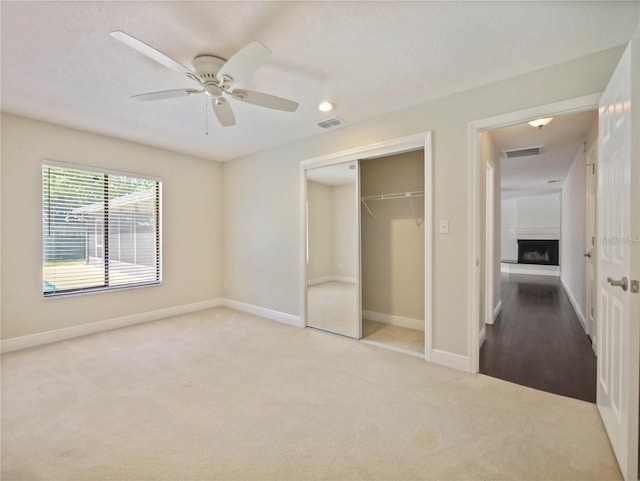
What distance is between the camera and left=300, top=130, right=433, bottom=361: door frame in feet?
9.29

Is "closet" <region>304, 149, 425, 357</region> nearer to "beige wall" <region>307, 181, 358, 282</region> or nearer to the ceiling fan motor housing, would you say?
"beige wall" <region>307, 181, 358, 282</region>

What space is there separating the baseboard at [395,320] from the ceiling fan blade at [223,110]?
3.09m

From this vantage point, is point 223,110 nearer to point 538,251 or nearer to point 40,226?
point 40,226

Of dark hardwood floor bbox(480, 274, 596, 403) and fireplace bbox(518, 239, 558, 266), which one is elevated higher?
fireplace bbox(518, 239, 558, 266)

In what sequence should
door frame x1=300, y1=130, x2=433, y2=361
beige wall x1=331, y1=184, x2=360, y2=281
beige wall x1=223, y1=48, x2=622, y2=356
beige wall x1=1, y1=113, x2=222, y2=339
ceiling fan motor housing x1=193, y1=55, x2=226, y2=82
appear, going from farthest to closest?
beige wall x1=331, y1=184, x2=360, y2=281 < beige wall x1=1, y1=113, x2=222, y2=339 < door frame x1=300, y1=130, x2=433, y2=361 < beige wall x1=223, y1=48, x2=622, y2=356 < ceiling fan motor housing x1=193, y1=55, x2=226, y2=82

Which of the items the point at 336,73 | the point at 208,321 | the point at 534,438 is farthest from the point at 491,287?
the point at 208,321

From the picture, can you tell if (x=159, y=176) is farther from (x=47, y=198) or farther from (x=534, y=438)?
(x=534, y=438)

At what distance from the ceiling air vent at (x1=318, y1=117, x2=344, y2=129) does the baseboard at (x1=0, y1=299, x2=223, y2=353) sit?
3.43 metres

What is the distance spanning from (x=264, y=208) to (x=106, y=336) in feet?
8.51

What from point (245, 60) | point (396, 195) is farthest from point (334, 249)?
point (245, 60)

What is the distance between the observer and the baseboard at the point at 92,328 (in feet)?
10.4

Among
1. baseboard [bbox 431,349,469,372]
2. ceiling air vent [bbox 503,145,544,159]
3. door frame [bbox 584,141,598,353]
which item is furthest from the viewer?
ceiling air vent [bbox 503,145,544,159]

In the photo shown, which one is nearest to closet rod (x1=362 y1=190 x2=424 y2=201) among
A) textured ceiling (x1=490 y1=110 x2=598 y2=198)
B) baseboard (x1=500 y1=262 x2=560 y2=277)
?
textured ceiling (x1=490 y1=110 x2=598 y2=198)

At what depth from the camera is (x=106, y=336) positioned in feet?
11.8
